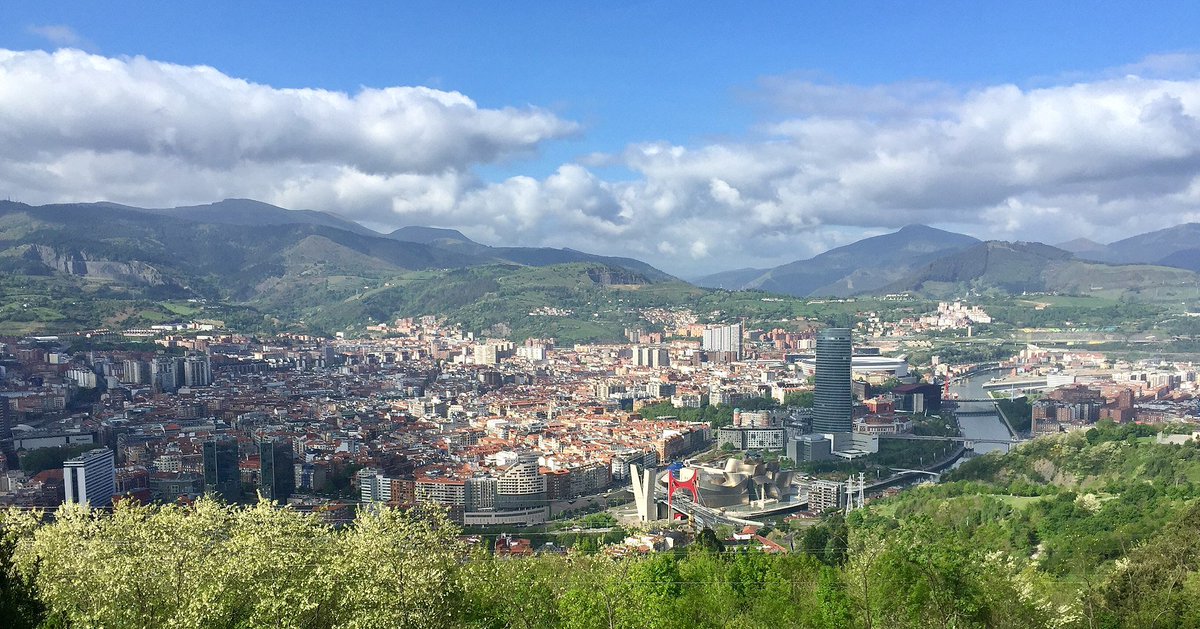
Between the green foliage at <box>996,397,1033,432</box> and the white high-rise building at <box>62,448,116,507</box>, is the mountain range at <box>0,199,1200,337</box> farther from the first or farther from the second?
the green foliage at <box>996,397,1033,432</box>

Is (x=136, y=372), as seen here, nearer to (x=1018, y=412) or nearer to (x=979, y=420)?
(x=979, y=420)

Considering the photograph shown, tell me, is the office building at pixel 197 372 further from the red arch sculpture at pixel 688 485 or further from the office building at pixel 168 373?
the red arch sculpture at pixel 688 485

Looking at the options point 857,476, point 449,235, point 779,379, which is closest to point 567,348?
point 779,379

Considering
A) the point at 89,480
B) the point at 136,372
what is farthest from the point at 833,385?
the point at 136,372

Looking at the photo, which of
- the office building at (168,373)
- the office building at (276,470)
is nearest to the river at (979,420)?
the office building at (276,470)

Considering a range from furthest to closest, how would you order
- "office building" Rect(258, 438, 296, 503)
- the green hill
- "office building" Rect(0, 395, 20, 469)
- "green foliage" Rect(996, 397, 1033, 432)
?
the green hill < "green foliage" Rect(996, 397, 1033, 432) < "office building" Rect(258, 438, 296, 503) < "office building" Rect(0, 395, 20, 469)

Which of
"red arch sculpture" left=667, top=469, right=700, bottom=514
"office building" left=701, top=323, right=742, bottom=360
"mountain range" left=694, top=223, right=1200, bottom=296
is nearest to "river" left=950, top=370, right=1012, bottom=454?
"red arch sculpture" left=667, top=469, right=700, bottom=514
